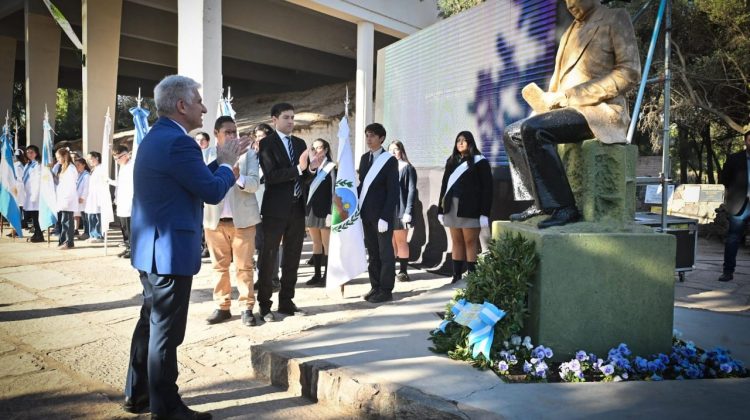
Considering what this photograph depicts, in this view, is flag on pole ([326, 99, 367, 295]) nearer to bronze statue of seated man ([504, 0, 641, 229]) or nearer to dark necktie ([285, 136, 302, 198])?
dark necktie ([285, 136, 302, 198])

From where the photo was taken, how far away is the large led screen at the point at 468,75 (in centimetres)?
642

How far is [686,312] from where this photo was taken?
446cm

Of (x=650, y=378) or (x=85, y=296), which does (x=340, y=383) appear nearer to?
(x=650, y=378)

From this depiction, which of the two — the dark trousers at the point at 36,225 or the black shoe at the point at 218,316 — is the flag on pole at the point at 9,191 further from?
the black shoe at the point at 218,316

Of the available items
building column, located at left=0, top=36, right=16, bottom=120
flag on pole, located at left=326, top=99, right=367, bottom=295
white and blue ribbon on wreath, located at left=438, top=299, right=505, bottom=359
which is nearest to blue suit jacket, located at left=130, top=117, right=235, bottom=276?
white and blue ribbon on wreath, located at left=438, top=299, right=505, bottom=359

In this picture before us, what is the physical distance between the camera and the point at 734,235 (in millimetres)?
6539

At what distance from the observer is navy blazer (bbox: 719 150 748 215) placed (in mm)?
6637

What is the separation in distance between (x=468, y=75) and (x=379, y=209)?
9.93 feet

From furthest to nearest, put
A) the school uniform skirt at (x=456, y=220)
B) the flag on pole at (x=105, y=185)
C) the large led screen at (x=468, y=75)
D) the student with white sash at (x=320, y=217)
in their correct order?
1. the flag on pole at (x=105, y=185)
2. the student with white sash at (x=320, y=217)
3. the large led screen at (x=468, y=75)
4. the school uniform skirt at (x=456, y=220)

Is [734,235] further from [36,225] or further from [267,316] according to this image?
[36,225]

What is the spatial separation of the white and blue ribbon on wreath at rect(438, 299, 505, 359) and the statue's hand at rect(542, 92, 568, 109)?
1398 mm

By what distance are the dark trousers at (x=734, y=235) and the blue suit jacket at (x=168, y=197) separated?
6609mm

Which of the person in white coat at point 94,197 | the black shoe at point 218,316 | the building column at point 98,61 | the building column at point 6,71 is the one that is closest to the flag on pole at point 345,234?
the black shoe at point 218,316

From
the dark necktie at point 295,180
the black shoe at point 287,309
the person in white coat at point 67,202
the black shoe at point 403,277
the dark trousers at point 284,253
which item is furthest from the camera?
the person in white coat at point 67,202
